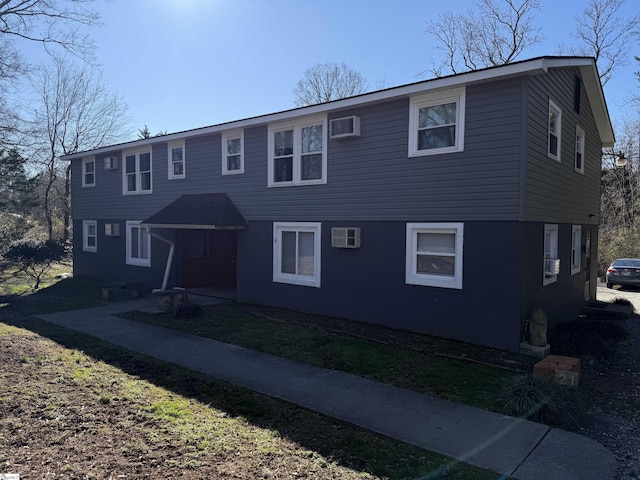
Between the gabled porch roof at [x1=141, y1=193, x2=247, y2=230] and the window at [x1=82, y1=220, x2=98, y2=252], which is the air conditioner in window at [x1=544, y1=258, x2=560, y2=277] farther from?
the window at [x1=82, y1=220, x2=98, y2=252]

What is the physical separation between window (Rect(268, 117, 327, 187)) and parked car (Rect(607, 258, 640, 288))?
1402 centimetres

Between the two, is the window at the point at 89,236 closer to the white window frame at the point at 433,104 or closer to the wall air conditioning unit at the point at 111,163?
the wall air conditioning unit at the point at 111,163

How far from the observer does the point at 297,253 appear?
420 inches

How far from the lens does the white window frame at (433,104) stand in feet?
25.8

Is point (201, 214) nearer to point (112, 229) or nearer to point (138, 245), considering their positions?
point (138, 245)

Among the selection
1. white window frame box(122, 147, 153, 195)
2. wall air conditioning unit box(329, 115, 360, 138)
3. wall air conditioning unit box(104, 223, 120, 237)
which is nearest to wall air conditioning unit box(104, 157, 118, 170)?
white window frame box(122, 147, 153, 195)

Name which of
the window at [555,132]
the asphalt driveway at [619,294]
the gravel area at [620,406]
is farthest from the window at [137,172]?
the asphalt driveway at [619,294]

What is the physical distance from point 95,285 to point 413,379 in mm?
12547

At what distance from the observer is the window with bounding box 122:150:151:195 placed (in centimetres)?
1440

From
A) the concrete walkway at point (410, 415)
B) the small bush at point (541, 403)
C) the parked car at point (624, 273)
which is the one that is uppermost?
the parked car at point (624, 273)

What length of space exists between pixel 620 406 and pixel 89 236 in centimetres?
1728

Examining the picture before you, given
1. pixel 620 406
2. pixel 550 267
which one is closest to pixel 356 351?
pixel 620 406

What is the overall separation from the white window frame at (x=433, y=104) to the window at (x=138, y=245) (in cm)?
965

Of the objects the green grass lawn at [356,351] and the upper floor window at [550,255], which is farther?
the upper floor window at [550,255]
